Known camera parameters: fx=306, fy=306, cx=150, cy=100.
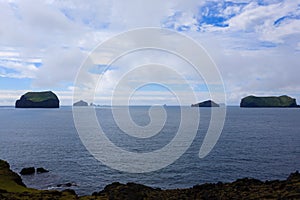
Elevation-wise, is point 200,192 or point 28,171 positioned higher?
point 28,171

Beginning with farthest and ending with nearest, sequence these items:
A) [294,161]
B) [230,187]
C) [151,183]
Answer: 1. [294,161]
2. [151,183]
3. [230,187]

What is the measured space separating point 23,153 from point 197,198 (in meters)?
67.0

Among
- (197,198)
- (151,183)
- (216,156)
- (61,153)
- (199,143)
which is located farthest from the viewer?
(199,143)

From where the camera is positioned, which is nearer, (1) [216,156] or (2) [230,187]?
(2) [230,187]

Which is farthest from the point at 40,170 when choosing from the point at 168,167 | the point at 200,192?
the point at 200,192

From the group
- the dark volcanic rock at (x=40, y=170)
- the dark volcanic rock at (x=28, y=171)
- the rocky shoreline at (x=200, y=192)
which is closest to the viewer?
the rocky shoreline at (x=200, y=192)

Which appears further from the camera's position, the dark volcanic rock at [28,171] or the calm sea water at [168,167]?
the dark volcanic rock at [28,171]

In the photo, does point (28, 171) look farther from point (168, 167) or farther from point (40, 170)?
point (168, 167)

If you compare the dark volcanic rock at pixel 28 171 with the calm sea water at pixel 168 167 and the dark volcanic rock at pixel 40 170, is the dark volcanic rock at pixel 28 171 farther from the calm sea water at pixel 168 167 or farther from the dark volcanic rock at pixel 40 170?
the calm sea water at pixel 168 167

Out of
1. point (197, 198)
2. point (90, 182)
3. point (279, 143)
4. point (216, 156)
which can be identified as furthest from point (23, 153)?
point (279, 143)

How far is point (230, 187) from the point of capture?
48.5m

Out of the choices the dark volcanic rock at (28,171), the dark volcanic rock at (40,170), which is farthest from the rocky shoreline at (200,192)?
the dark volcanic rock at (40,170)

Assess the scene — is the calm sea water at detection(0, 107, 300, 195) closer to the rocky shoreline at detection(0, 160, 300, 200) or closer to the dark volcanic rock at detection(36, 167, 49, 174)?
the dark volcanic rock at detection(36, 167, 49, 174)

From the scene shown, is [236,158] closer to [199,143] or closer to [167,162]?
[167,162]
